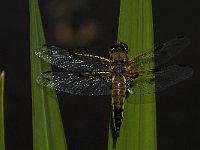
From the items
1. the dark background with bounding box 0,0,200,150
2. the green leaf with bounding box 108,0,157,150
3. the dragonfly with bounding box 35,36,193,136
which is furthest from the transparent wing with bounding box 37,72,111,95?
the dark background with bounding box 0,0,200,150

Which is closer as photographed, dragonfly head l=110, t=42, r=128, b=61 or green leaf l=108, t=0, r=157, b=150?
green leaf l=108, t=0, r=157, b=150

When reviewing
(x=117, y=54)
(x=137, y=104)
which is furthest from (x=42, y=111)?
(x=117, y=54)

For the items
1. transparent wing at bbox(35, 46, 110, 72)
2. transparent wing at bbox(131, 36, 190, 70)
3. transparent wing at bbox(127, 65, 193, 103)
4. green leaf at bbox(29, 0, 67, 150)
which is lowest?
green leaf at bbox(29, 0, 67, 150)

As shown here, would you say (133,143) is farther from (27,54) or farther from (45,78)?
(27,54)

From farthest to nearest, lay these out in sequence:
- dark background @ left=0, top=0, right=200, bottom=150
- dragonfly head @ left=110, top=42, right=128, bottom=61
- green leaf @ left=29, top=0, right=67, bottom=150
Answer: dark background @ left=0, top=0, right=200, bottom=150 → dragonfly head @ left=110, top=42, right=128, bottom=61 → green leaf @ left=29, top=0, right=67, bottom=150

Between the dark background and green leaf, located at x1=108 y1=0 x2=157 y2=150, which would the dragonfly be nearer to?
green leaf, located at x1=108 y1=0 x2=157 y2=150

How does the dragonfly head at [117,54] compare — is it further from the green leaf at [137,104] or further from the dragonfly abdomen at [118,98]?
the green leaf at [137,104]

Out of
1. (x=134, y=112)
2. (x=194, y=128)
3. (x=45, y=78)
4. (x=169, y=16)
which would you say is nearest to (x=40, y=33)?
(x=45, y=78)
